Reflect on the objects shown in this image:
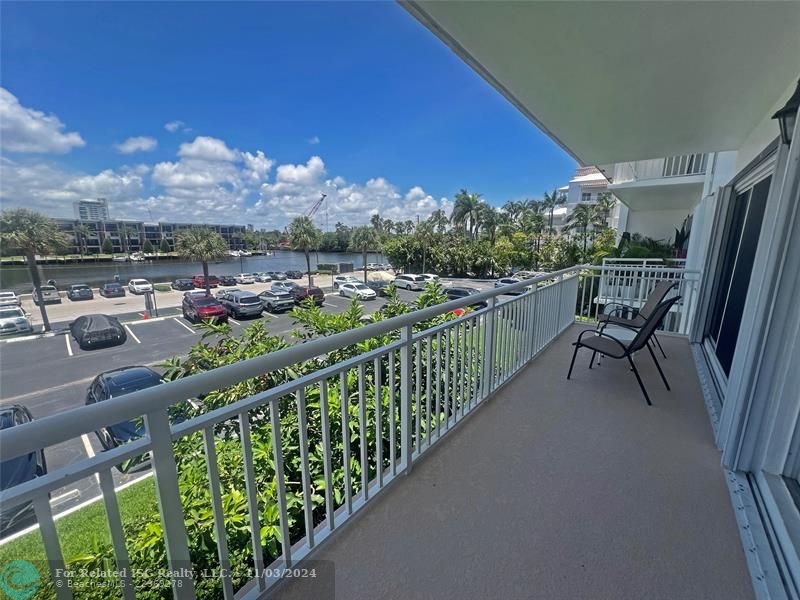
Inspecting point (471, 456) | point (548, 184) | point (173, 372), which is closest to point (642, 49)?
point (471, 456)

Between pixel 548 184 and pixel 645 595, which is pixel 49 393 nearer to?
pixel 645 595

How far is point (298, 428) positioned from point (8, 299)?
30.3m

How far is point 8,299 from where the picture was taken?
2125 centimetres

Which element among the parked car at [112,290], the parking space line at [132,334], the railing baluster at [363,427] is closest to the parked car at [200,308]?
the parking space line at [132,334]

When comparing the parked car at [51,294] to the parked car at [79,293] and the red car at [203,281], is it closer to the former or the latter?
the parked car at [79,293]

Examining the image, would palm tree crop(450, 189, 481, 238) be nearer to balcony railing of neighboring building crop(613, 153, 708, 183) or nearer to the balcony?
the balcony

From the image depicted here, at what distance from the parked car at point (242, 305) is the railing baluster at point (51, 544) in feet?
72.7

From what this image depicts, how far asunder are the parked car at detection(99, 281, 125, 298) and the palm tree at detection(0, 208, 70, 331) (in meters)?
9.71

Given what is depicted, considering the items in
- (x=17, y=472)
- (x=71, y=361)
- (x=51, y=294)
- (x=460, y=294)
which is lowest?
(x=71, y=361)

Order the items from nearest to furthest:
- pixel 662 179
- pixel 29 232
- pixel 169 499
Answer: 1. pixel 169 499
2. pixel 662 179
3. pixel 29 232

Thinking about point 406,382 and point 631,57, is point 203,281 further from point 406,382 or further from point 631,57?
point 631,57

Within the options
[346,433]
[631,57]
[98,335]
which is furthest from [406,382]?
[98,335]

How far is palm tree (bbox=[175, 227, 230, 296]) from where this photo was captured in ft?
89.9

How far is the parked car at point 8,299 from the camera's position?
2033cm
